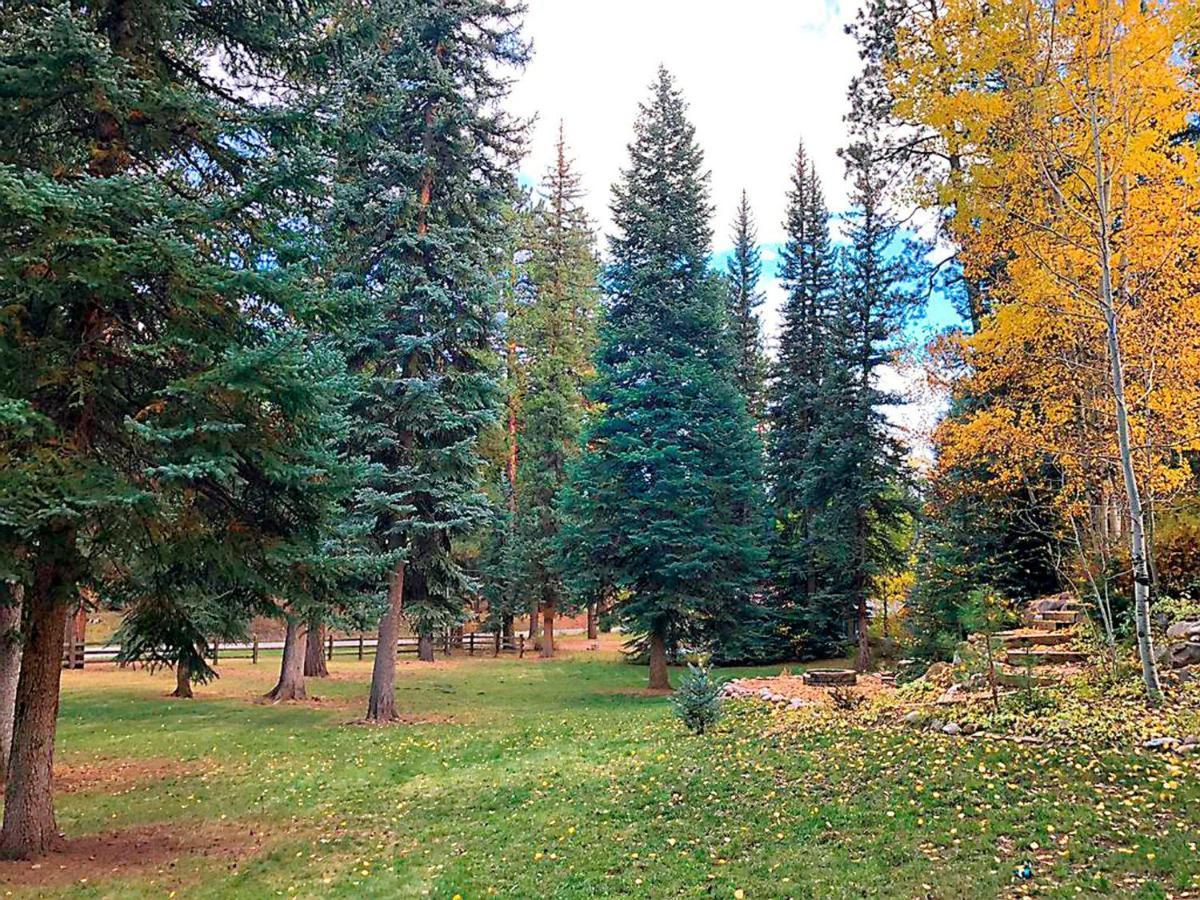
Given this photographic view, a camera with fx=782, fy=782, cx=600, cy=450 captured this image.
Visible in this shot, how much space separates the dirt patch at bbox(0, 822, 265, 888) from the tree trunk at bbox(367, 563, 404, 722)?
630 cm

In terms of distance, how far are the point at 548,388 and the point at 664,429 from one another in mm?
10726

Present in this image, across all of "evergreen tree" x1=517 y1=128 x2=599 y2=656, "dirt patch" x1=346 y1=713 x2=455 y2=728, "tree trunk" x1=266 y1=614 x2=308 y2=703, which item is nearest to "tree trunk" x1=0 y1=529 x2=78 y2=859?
"dirt patch" x1=346 y1=713 x2=455 y2=728

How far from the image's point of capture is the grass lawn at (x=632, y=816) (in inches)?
196

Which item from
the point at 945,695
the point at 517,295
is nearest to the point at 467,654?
the point at 517,295

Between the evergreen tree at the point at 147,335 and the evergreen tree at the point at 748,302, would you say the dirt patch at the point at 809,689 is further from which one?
the evergreen tree at the point at 748,302

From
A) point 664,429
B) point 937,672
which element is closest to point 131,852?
point 937,672

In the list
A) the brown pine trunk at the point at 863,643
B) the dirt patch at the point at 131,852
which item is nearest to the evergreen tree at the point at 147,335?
the dirt patch at the point at 131,852

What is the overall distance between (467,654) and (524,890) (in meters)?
24.5

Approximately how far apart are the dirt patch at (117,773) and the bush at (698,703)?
6.23 m

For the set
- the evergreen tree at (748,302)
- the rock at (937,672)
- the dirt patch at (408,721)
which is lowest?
the dirt patch at (408,721)

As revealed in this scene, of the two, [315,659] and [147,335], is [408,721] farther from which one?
[147,335]

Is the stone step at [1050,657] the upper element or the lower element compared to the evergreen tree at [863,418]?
lower

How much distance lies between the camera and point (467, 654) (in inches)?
1145

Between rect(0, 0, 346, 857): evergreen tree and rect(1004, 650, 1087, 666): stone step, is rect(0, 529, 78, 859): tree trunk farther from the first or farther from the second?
rect(1004, 650, 1087, 666): stone step
